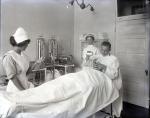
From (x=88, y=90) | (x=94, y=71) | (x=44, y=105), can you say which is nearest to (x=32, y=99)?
(x=44, y=105)

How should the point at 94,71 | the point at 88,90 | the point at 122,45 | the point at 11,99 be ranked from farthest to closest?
1. the point at 122,45
2. the point at 94,71
3. the point at 88,90
4. the point at 11,99

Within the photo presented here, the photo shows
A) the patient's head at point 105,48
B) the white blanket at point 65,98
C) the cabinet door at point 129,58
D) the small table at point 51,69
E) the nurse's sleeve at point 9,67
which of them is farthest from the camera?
the cabinet door at point 129,58

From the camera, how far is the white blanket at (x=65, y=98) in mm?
840

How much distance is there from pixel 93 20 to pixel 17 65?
66cm

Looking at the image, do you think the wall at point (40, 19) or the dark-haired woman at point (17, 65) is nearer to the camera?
the dark-haired woman at point (17, 65)

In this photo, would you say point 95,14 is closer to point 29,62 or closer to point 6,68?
point 29,62

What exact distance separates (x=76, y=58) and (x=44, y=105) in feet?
1.78

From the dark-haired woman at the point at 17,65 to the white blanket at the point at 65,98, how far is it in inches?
5.4

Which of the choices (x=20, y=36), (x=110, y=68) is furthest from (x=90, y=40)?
(x=20, y=36)

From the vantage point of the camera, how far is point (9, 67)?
109 centimetres

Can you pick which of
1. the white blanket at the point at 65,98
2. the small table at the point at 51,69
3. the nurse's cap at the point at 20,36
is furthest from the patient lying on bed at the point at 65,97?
the nurse's cap at the point at 20,36

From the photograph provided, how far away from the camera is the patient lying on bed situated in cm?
84

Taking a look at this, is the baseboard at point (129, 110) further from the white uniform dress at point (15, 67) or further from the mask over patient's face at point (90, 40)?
the white uniform dress at point (15, 67)

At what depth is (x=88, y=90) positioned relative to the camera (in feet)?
3.42
